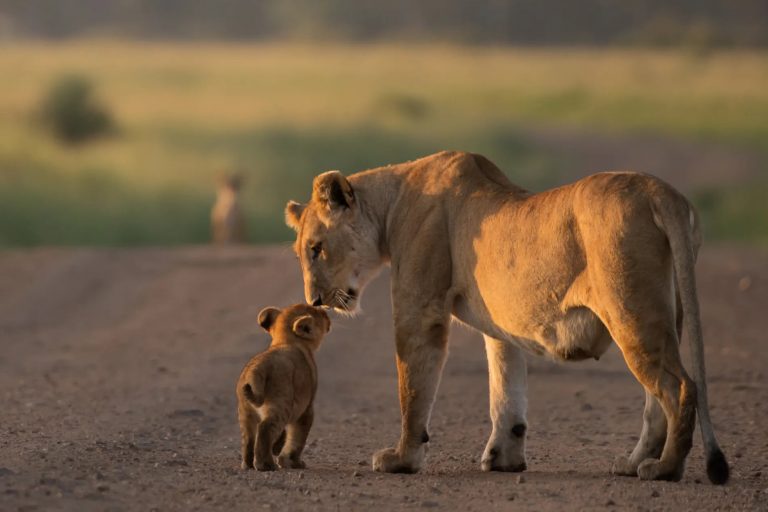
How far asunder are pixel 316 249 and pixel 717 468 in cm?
229

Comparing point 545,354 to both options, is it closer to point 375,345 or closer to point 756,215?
point 375,345

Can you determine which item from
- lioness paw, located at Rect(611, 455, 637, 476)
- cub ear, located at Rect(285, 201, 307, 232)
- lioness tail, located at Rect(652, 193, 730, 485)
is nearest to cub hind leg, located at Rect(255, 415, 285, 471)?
cub ear, located at Rect(285, 201, 307, 232)

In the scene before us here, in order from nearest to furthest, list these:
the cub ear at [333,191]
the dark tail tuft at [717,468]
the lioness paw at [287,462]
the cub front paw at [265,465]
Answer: the dark tail tuft at [717,468]
the cub front paw at [265,465]
the lioness paw at [287,462]
the cub ear at [333,191]

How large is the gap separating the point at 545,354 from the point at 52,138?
30.6 meters

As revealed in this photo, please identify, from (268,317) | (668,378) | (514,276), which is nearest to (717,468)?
(668,378)

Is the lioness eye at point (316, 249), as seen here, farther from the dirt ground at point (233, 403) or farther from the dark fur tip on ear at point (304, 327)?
the dirt ground at point (233, 403)

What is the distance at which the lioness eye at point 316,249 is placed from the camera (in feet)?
27.9

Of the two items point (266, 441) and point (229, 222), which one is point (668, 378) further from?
point (229, 222)

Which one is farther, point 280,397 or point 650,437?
point 280,397

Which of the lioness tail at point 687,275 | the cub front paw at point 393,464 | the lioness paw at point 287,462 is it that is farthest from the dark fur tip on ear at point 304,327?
the lioness tail at point 687,275

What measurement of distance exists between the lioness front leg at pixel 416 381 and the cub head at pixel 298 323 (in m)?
0.59

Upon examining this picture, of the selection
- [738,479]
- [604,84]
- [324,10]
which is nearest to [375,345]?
[738,479]

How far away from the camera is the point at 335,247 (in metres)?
8.52

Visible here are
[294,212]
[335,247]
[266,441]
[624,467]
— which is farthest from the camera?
[294,212]
